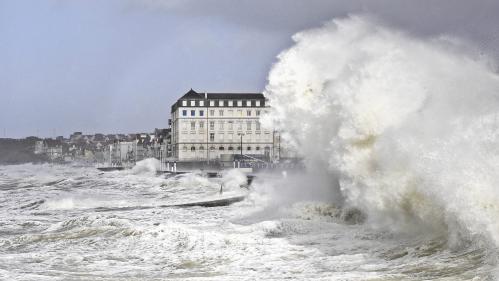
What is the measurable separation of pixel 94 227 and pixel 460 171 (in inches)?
442

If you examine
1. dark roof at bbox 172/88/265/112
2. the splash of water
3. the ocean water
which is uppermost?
dark roof at bbox 172/88/265/112

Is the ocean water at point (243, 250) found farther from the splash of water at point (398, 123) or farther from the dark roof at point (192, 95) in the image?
the dark roof at point (192, 95)

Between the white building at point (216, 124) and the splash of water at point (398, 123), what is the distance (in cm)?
10037

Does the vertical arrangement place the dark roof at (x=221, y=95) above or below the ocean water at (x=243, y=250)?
above

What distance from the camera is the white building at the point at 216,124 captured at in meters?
125

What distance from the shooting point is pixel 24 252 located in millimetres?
16000

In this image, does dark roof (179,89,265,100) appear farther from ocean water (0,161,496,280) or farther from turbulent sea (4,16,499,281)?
ocean water (0,161,496,280)

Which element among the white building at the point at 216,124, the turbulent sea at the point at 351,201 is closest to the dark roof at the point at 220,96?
the white building at the point at 216,124

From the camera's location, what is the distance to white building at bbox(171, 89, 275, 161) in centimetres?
12538

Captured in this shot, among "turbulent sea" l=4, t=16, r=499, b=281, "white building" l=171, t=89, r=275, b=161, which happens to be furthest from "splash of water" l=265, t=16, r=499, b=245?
"white building" l=171, t=89, r=275, b=161

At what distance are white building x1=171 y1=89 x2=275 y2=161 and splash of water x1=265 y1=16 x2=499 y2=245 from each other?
100372 mm

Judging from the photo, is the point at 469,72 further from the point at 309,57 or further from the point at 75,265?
the point at 75,265

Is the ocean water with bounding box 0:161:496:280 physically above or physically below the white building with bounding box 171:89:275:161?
below

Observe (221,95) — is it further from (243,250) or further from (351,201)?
(243,250)
